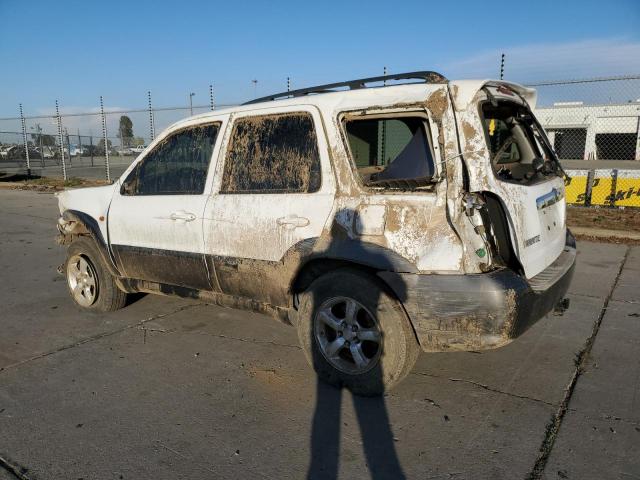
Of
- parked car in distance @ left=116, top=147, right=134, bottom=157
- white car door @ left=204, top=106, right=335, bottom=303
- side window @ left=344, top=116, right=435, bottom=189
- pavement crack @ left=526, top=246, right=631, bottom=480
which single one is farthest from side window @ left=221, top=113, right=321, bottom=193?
parked car in distance @ left=116, top=147, right=134, bottom=157

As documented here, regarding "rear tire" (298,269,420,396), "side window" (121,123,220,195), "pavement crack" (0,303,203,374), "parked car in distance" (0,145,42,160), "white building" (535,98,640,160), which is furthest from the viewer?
"white building" (535,98,640,160)

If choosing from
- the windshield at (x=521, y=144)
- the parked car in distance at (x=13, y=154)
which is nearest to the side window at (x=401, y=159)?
the windshield at (x=521, y=144)

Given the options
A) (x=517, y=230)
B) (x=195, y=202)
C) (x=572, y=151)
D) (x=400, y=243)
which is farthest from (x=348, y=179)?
(x=572, y=151)

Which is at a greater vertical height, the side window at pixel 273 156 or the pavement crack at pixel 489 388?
the side window at pixel 273 156

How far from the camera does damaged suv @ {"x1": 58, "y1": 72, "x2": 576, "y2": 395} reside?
2.77 meters

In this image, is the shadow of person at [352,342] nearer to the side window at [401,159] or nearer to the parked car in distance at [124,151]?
the side window at [401,159]

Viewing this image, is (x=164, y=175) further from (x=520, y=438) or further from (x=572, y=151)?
(x=572, y=151)

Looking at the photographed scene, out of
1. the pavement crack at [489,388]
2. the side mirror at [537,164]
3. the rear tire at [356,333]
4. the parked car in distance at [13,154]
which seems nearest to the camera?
the rear tire at [356,333]

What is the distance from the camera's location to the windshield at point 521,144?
11.3ft

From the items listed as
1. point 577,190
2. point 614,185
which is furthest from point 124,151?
point 614,185

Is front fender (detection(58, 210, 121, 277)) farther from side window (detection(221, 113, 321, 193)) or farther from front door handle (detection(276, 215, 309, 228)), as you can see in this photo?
front door handle (detection(276, 215, 309, 228))

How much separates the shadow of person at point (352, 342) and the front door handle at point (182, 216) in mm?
1177

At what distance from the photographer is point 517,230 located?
288cm

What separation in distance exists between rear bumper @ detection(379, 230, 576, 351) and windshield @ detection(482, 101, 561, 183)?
91cm
